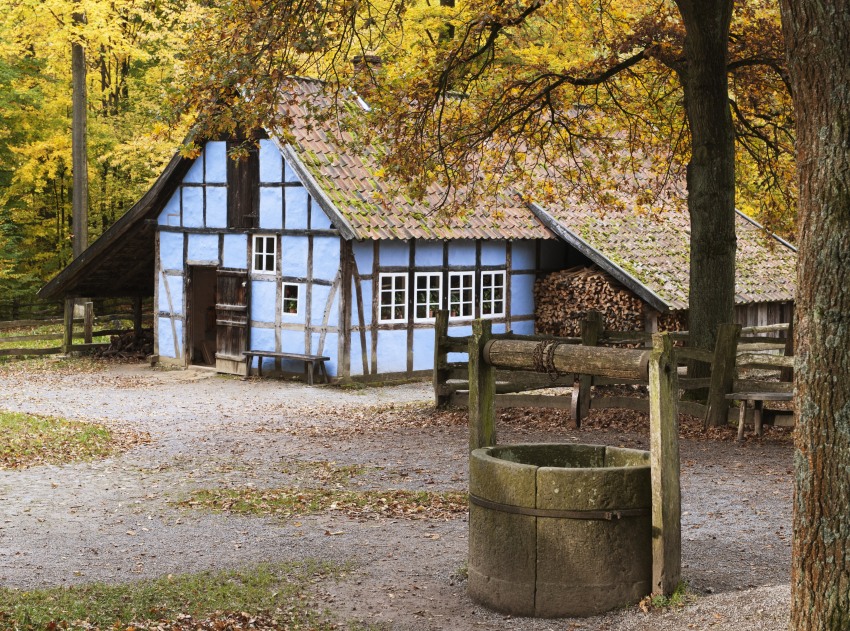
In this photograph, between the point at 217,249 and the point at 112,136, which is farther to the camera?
the point at 112,136

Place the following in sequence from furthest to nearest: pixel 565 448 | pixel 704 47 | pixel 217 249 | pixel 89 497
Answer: pixel 217 249
pixel 704 47
pixel 89 497
pixel 565 448

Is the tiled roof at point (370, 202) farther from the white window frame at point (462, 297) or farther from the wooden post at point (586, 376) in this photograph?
the wooden post at point (586, 376)

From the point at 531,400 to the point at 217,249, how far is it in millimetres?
10236

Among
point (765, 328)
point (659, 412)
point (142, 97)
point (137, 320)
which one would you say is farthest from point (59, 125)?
point (659, 412)

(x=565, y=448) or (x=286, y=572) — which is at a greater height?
(x=565, y=448)

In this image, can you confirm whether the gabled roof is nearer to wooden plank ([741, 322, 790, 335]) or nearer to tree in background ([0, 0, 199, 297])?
tree in background ([0, 0, 199, 297])

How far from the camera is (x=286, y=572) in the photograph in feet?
27.0

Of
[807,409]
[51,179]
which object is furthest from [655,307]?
[51,179]

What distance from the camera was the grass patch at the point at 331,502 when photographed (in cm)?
1039

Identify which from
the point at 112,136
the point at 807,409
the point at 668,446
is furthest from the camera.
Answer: the point at 112,136

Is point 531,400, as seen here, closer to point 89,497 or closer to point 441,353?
point 441,353

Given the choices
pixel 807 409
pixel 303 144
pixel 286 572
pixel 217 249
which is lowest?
pixel 286 572

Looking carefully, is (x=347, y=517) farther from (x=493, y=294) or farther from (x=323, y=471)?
(x=493, y=294)

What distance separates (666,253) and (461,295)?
491cm
